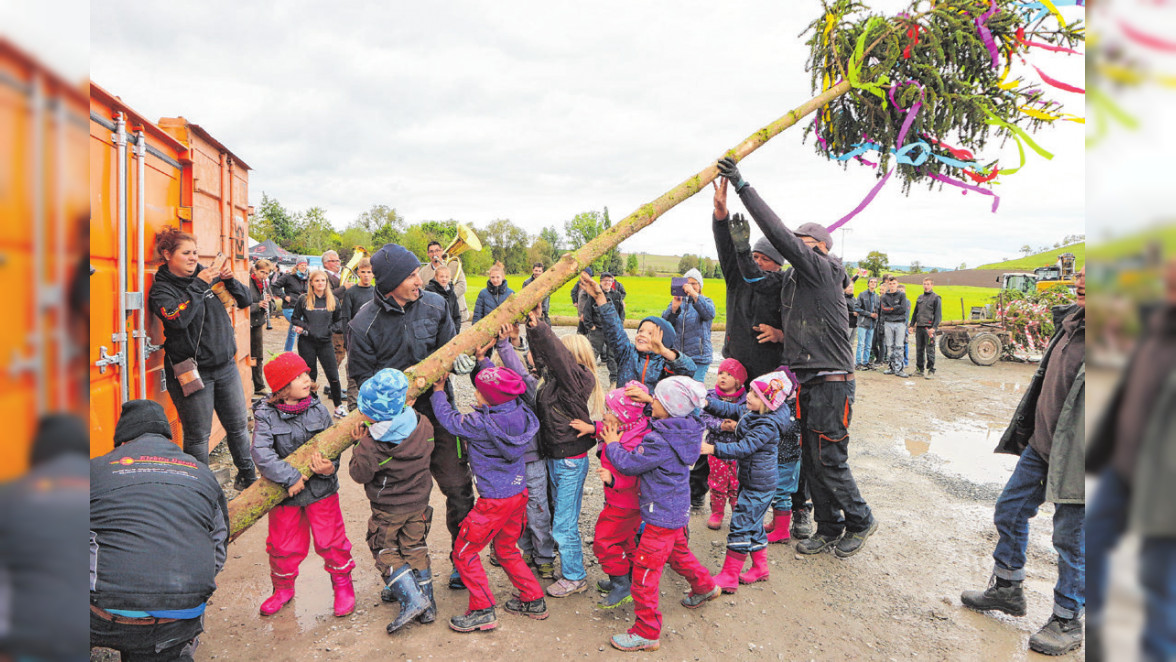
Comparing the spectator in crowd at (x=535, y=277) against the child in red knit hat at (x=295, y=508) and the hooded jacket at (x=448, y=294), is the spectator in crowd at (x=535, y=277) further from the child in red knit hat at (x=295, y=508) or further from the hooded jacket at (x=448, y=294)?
the child in red knit hat at (x=295, y=508)

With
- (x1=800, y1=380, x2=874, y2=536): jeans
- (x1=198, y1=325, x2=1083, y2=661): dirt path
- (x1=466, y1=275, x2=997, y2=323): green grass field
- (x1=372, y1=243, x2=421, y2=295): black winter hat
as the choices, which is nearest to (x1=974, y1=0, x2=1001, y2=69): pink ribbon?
(x1=800, y1=380, x2=874, y2=536): jeans

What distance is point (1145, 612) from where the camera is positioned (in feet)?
1.84

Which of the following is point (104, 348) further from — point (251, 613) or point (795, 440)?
point (795, 440)

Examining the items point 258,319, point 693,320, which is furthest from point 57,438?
point 258,319

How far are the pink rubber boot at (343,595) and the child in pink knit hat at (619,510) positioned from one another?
4.71 feet

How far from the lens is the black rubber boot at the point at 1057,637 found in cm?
324

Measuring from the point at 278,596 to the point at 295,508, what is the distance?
518mm

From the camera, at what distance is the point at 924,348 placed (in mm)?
11688

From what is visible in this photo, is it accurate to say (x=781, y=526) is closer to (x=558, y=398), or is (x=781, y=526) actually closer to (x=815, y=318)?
(x=815, y=318)

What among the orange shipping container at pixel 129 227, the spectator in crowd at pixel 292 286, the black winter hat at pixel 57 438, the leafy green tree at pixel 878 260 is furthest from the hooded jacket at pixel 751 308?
the leafy green tree at pixel 878 260

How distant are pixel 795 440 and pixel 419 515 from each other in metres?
2.60

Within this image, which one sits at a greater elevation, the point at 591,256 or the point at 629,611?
the point at 591,256

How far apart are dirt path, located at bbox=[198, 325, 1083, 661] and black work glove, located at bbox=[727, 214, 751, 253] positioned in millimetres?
2214

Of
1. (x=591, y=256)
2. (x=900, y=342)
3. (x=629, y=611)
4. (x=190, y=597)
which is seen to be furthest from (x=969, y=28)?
(x=900, y=342)
